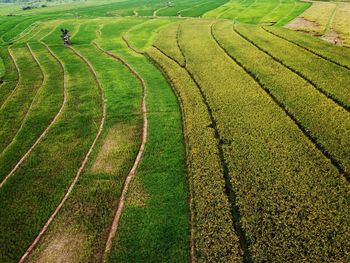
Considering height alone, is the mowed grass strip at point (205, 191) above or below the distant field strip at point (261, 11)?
below

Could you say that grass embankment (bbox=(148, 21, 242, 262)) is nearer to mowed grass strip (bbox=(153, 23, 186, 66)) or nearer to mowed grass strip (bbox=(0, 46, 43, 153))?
mowed grass strip (bbox=(153, 23, 186, 66))

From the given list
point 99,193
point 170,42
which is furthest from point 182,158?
point 170,42

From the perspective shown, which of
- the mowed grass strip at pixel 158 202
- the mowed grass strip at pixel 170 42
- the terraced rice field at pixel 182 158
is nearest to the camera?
the mowed grass strip at pixel 158 202

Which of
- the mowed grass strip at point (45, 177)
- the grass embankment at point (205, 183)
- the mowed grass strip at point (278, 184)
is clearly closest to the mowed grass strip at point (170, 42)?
the grass embankment at point (205, 183)

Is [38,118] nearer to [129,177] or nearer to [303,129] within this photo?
[129,177]

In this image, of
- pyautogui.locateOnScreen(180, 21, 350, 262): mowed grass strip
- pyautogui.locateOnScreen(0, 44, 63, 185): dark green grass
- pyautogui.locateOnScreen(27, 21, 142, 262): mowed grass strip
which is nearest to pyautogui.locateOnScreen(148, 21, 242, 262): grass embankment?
pyautogui.locateOnScreen(180, 21, 350, 262): mowed grass strip

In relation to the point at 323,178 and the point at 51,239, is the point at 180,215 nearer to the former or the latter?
the point at 51,239

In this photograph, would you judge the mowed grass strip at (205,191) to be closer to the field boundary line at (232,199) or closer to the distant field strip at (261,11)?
the field boundary line at (232,199)
